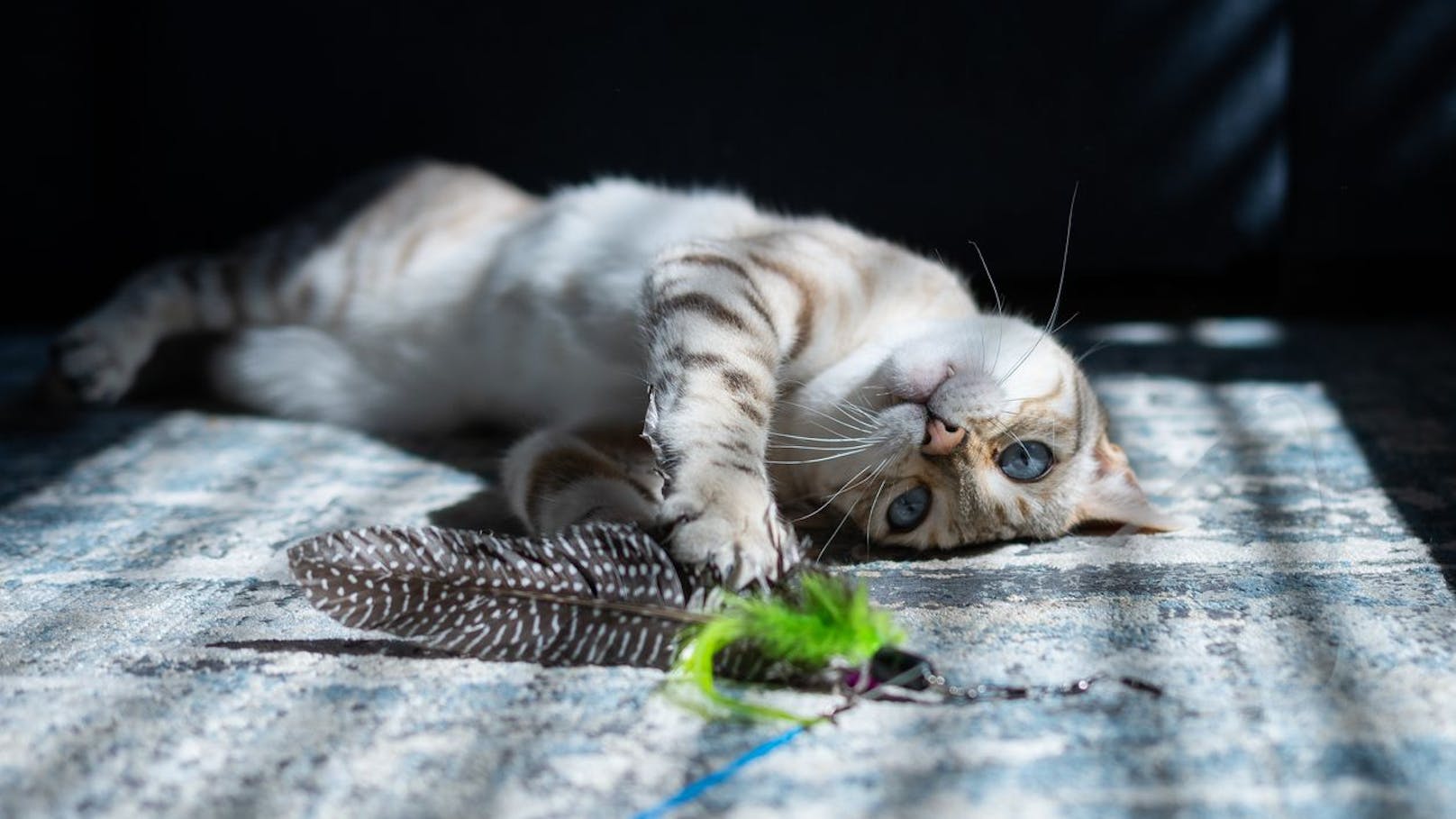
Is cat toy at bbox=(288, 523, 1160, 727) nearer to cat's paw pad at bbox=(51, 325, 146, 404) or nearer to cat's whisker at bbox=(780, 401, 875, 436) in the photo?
cat's whisker at bbox=(780, 401, 875, 436)

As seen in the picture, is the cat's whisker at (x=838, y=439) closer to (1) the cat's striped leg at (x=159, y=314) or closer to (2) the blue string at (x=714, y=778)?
(2) the blue string at (x=714, y=778)

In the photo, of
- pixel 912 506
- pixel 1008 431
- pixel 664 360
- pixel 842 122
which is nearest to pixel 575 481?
pixel 664 360

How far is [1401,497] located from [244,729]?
1.50 meters

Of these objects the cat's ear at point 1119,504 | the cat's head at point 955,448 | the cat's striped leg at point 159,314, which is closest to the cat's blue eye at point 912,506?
the cat's head at point 955,448

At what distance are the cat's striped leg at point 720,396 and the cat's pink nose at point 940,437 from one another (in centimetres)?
20

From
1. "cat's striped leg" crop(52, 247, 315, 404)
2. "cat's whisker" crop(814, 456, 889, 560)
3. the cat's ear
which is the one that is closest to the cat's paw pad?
"cat's striped leg" crop(52, 247, 315, 404)

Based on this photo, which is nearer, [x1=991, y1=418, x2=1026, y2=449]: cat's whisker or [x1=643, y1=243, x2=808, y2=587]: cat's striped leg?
[x1=643, y1=243, x2=808, y2=587]: cat's striped leg

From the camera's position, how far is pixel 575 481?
1.62 metres

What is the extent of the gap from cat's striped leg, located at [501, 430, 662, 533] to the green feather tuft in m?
0.37

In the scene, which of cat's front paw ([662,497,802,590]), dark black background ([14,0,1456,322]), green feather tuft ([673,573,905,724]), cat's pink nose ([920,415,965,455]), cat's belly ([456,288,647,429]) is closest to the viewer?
green feather tuft ([673,573,905,724])

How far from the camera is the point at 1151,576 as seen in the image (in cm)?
136

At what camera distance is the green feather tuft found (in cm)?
104

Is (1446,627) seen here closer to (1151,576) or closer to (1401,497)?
(1151,576)

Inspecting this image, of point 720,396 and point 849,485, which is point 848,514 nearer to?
point 849,485
